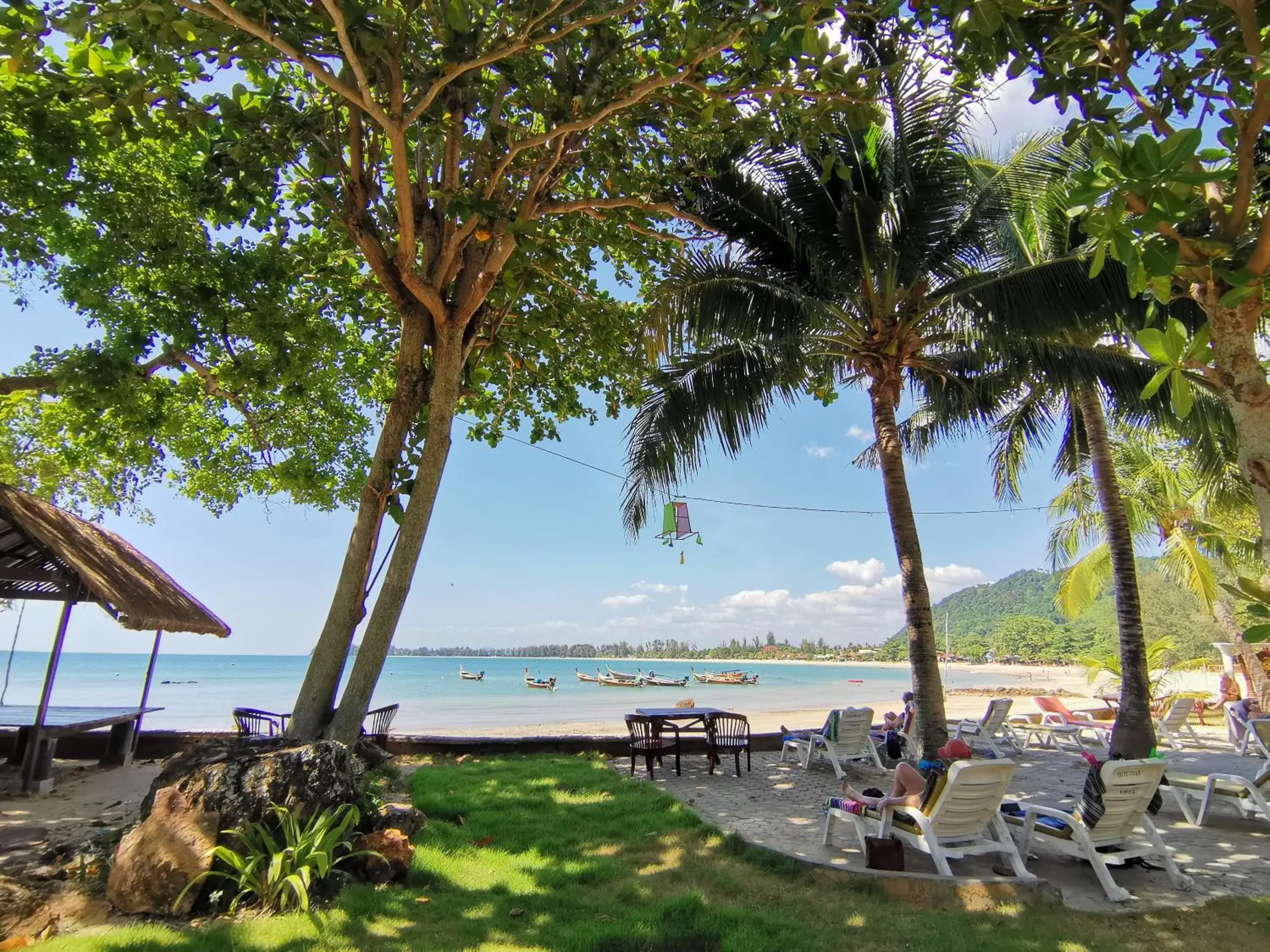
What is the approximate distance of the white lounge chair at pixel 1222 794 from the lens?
20.3 feet

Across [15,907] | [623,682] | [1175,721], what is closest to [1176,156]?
A: [15,907]

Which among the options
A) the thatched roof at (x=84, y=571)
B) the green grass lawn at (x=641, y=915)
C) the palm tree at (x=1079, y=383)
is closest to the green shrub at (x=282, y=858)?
the green grass lawn at (x=641, y=915)

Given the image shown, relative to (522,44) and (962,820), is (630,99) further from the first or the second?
(962,820)

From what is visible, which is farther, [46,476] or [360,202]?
[46,476]

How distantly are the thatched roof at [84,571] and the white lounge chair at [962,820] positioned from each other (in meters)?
7.78

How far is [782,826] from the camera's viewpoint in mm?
6074

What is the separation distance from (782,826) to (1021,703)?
93.9 feet

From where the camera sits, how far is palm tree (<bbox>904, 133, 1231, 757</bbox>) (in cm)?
827

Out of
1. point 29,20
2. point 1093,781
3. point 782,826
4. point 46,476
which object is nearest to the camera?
point 29,20

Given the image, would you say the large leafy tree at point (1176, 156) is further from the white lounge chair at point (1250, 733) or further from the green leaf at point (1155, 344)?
the white lounge chair at point (1250, 733)

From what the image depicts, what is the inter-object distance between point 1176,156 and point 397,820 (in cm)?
597

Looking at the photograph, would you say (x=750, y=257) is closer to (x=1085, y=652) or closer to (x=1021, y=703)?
(x=1021, y=703)

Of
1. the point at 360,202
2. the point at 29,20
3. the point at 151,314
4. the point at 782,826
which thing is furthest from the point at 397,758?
the point at 29,20

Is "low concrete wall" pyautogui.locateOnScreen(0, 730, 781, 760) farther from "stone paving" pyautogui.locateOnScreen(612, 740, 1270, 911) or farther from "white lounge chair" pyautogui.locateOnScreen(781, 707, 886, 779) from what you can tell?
"white lounge chair" pyautogui.locateOnScreen(781, 707, 886, 779)
